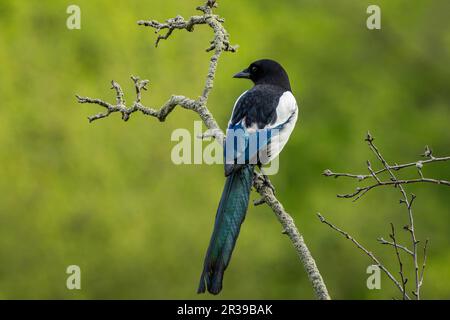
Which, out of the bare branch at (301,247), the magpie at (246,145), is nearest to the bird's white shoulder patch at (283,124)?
the magpie at (246,145)

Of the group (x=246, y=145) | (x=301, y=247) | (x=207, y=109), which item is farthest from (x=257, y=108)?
(x=301, y=247)

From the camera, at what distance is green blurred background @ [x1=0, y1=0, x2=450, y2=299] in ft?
37.3

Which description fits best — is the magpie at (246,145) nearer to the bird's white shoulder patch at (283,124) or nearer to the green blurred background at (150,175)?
the bird's white shoulder patch at (283,124)

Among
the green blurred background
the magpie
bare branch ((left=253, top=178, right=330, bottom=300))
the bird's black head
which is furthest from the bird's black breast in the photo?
the green blurred background

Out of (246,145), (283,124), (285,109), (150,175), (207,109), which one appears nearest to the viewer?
(207,109)

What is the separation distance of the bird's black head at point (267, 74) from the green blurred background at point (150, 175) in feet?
20.1

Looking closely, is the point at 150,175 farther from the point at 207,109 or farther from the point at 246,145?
the point at 207,109

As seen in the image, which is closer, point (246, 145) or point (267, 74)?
point (246, 145)

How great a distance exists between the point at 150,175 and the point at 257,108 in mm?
7924

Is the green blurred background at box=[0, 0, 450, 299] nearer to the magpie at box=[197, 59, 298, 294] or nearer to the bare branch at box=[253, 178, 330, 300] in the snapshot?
the magpie at box=[197, 59, 298, 294]

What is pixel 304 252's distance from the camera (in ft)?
8.71

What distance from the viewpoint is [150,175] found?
11828 mm
